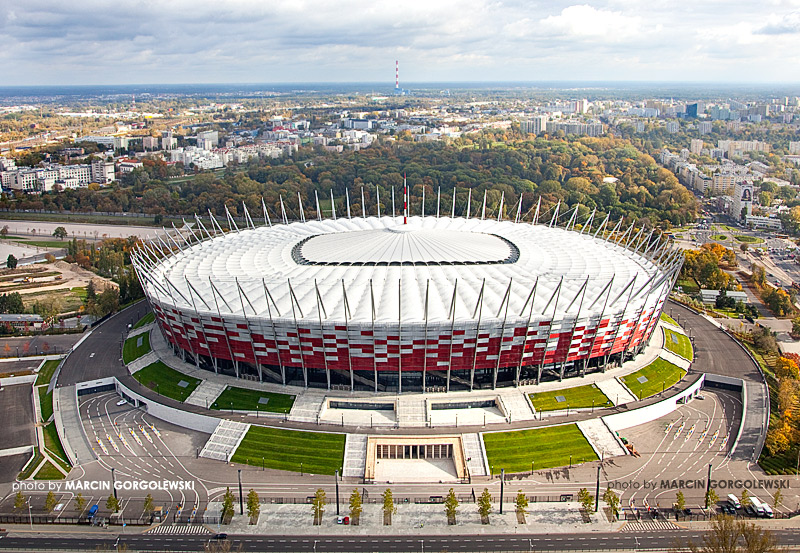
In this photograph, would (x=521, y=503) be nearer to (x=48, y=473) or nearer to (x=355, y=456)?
(x=355, y=456)

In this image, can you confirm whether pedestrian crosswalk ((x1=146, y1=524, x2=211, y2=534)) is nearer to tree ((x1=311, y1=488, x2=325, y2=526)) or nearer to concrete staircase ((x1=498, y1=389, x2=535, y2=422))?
tree ((x1=311, y1=488, x2=325, y2=526))

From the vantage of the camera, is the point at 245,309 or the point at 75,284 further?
the point at 75,284

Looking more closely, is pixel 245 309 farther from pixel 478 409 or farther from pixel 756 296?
pixel 756 296

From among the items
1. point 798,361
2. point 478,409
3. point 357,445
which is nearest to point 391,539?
point 357,445

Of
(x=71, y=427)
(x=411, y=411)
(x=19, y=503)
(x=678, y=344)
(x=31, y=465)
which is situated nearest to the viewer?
(x=19, y=503)

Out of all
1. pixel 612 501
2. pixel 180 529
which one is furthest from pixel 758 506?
pixel 180 529

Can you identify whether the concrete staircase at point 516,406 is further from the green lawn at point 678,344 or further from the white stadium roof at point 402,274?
the green lawn at point 678,344

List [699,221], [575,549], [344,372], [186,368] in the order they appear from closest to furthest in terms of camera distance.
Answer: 1. [575,549]
2. [344,372]
3. [186,368]
4. [699,221]

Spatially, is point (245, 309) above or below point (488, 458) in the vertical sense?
above

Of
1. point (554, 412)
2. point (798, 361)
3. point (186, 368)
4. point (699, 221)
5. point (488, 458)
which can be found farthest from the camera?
point (699, 221)
